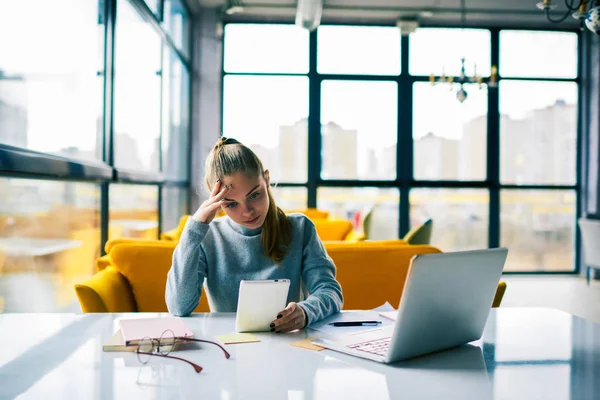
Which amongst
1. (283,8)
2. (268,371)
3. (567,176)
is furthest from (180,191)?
(268,371)

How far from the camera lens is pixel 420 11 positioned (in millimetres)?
6207

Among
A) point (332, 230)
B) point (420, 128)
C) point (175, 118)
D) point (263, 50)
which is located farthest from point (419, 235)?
point (263, 50)

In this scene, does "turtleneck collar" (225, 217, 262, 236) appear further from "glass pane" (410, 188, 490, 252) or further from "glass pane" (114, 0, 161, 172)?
"glass pane" (410, 188, 490, 252)

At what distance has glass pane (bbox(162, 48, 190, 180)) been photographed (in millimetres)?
4957

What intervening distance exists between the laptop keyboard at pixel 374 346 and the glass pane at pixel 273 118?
216 inches

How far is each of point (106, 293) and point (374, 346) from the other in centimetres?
98

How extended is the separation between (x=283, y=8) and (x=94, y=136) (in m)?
3.85

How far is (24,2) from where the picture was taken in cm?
211

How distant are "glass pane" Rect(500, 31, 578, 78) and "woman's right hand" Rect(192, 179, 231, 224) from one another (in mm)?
6015

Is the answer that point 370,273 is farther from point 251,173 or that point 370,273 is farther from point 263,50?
point 263,50

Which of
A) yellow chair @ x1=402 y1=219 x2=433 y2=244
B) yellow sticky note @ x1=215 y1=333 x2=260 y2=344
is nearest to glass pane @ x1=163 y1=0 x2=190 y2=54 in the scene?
yellow chair @ x1=402 y1=219 x2=433 y2=244

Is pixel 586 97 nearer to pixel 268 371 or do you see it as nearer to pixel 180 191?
pixel 180 191

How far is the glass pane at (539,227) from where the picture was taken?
6.64 metres

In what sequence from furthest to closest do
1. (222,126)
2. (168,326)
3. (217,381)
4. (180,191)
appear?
(222,126), (180,191), (168,326), (217,381)
